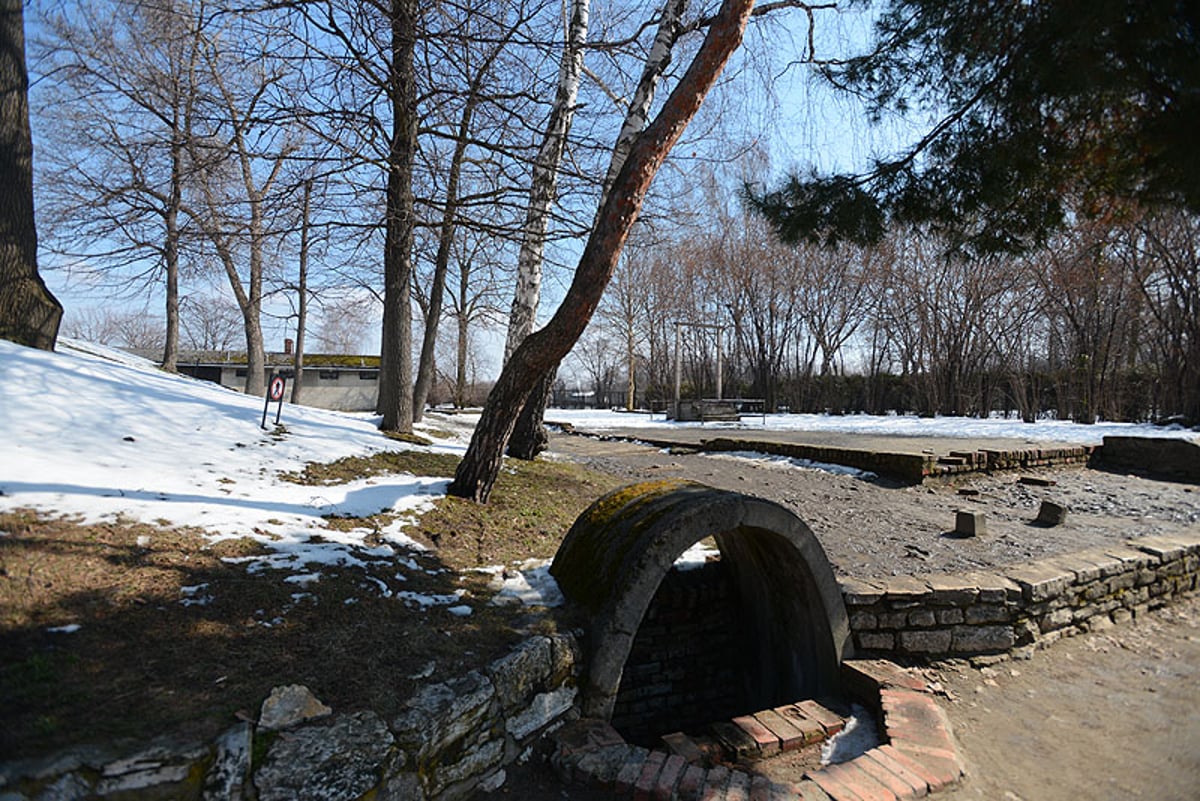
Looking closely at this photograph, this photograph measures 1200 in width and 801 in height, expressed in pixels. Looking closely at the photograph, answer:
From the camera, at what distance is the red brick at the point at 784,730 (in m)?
3.05

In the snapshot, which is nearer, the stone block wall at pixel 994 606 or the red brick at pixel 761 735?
the red brick at pixel 761 735

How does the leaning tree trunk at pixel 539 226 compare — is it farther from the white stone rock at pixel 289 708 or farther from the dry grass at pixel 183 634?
the white stone rock at pixel 289 708

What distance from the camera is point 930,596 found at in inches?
154

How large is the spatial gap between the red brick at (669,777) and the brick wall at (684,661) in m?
1.25

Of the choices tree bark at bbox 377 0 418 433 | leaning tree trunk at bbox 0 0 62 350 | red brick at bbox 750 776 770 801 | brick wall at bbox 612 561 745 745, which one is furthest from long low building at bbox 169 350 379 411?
red brick at bbox 750 776 770 801

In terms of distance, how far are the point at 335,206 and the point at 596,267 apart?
9.22 ft

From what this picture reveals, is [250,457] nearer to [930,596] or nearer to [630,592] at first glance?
[630,592]

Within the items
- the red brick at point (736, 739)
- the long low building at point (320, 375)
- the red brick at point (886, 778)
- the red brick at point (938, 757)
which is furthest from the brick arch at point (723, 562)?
the long low building at point (320, 375)

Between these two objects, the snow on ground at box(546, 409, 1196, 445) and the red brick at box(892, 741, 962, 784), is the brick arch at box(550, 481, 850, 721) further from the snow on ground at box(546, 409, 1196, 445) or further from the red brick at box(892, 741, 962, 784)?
the snow on ground at box(546, 409, 1196, 445)

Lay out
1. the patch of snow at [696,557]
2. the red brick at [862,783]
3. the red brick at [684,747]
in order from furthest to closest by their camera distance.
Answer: the patch of snow at [696,557], the red brick at [684,747], the red brick at [862,783]

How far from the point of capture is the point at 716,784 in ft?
8.06

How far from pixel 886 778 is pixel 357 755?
240 centimetres

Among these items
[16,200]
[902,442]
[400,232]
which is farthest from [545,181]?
[902,442]

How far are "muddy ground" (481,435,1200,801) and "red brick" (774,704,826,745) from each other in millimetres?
695
